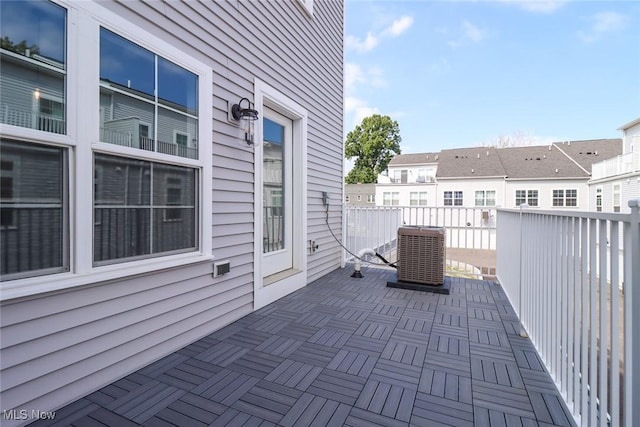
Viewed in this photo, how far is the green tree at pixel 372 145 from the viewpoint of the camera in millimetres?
28156

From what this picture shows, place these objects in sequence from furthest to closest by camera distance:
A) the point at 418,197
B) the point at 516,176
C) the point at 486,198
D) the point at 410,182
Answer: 1. the point at 410,182
2. the point at 418,197
3. the point at 486,198
4. the point at 516,176

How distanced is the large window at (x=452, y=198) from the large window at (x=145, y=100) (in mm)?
19403

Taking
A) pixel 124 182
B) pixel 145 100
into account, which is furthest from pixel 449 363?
pixel 145 100

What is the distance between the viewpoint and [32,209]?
1510 millimetres

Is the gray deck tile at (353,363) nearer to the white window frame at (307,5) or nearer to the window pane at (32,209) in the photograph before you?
the window pane at (32,209)

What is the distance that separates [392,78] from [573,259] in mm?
23732

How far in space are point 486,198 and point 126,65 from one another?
2060cm

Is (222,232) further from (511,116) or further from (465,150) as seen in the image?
(511,116)

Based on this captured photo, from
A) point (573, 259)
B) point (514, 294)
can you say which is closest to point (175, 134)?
point (573, 259)

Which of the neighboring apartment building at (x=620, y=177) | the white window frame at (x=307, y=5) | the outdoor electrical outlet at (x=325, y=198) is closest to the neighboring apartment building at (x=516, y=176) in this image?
the neighboring apartment building at (x=620, y=177)

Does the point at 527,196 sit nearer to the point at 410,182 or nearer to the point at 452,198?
the point at 452,198

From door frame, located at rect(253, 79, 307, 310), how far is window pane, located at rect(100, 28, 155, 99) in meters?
1.11

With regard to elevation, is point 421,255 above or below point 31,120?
below

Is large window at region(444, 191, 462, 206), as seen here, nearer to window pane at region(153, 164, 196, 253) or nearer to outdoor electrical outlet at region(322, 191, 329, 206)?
outdoor electrical outlet at region(322, 191, 329, 206)
